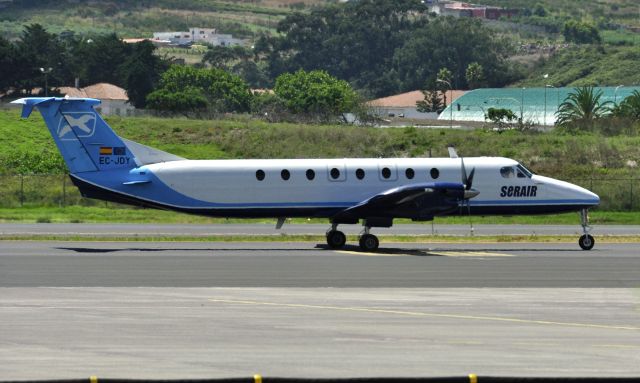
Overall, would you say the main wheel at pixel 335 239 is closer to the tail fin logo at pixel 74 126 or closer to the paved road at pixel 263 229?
the paved road at pixel 263 229

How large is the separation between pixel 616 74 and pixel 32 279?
165100 millimetres

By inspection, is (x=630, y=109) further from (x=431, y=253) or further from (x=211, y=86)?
(x=431, y=253)

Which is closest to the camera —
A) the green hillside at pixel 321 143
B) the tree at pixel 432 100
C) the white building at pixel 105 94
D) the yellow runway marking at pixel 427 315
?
the yellow runway marking at pixel 427 315

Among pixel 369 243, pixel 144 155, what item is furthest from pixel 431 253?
pixel 144 155

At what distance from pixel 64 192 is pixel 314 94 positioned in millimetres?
85163

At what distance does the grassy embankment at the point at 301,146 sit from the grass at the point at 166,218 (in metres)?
4.35

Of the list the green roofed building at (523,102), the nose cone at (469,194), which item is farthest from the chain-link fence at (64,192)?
the green roofed building at (523,102)

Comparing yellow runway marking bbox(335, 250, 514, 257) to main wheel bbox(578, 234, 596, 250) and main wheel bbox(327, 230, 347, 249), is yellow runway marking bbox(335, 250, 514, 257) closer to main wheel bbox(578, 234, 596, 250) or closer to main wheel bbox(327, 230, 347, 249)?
main wheel bbox(327, 230, 347, 249)

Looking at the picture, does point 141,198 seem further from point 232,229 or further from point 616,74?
point 616,74

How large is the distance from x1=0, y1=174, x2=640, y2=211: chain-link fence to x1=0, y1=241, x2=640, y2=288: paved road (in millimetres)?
22256

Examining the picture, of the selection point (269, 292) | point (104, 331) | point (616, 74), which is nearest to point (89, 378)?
point (104, 331)

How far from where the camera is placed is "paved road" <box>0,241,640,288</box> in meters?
27.8

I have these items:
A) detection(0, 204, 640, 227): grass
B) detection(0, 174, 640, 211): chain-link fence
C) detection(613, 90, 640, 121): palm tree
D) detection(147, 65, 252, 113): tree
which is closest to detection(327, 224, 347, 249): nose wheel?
detection(0, 204, 640, 227): grass

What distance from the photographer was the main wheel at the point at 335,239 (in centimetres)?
3844
